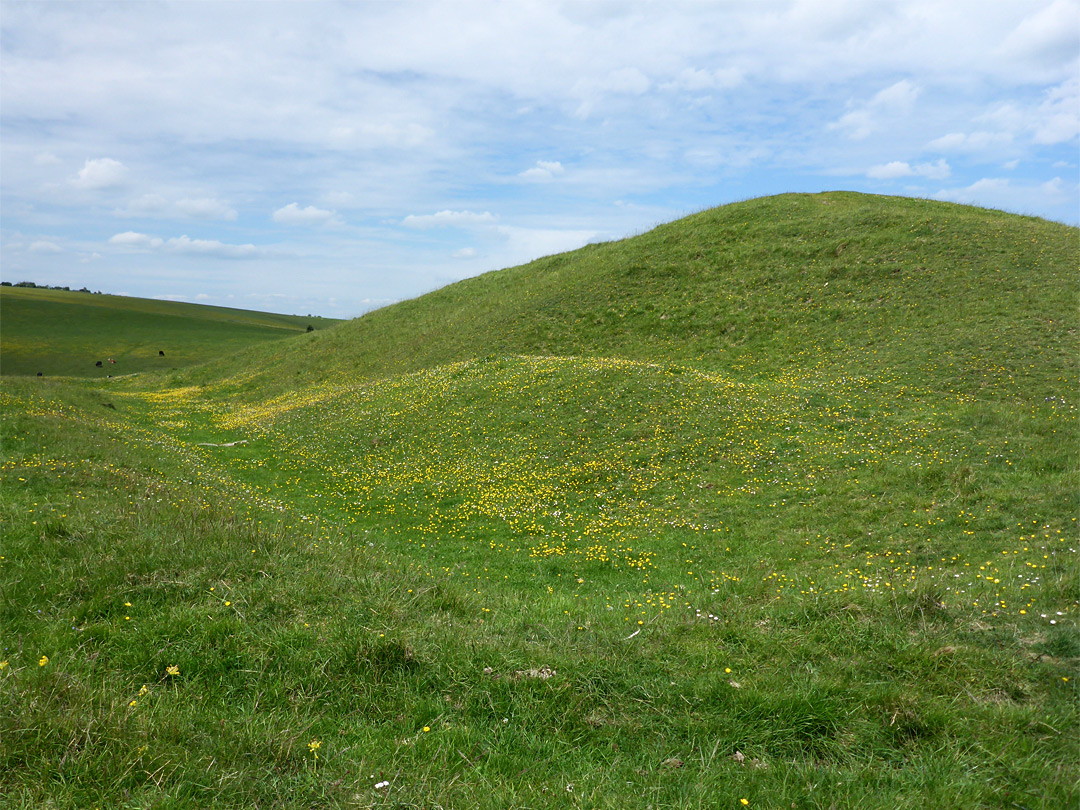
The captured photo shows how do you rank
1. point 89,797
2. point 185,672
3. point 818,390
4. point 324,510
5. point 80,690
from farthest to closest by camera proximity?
point 818,390 < point 324,510 < point 185,672 < point 80,690 < point 89,797

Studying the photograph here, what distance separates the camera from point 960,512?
13586 mm

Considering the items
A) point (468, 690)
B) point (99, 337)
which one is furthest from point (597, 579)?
point (99, 337)

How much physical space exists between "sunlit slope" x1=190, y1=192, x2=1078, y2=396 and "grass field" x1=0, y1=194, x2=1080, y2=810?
346mm

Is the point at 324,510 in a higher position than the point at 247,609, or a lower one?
lower

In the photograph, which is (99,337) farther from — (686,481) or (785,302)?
(686,481)

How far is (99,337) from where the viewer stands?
98.1 m

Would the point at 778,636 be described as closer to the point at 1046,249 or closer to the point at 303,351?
the point at 1046,249

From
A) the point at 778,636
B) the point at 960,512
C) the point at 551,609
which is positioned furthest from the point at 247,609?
the point at 960,512

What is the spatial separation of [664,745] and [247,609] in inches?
199

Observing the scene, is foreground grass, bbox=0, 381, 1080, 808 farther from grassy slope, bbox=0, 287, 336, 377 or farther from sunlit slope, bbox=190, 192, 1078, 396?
grassy slope, bbox=0, 287, 336, 377

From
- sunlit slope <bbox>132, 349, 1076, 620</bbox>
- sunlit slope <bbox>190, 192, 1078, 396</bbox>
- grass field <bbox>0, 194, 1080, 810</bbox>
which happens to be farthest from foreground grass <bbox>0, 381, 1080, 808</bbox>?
sunlit slope <bbox>190, 192, 1078, 396</bbox>

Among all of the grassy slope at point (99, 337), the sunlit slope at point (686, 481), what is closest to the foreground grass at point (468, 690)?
the sunlit slope at point (686, 481)

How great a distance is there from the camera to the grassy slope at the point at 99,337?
263 ft

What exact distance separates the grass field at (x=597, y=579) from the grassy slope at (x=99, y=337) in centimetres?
6065
